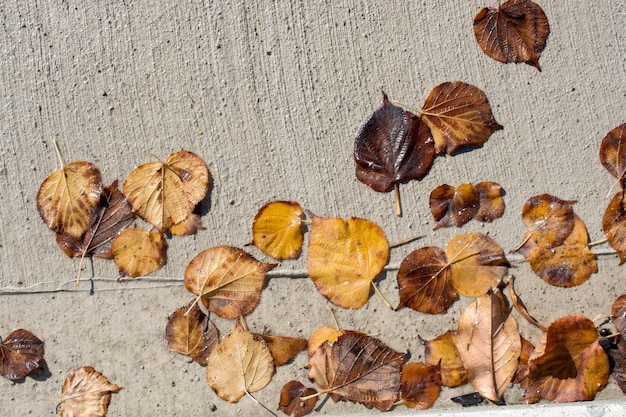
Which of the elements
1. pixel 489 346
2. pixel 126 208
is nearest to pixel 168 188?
pixel 126 208

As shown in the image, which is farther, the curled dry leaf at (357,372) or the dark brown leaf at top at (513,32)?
the dark brown leaf at top at (513,32)

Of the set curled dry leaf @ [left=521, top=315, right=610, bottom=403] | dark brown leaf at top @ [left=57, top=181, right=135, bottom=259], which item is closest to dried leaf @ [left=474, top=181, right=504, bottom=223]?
curled dry leaf @ [left=521, top=315, right=610, bottom=403]

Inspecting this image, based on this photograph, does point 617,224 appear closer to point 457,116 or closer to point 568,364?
point 568,364

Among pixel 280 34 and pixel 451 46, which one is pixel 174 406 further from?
pixel 451 46

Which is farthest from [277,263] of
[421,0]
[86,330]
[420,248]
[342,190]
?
[421,0]

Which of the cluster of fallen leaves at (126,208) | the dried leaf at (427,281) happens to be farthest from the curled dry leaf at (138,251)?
the dried leaf at (427,281)

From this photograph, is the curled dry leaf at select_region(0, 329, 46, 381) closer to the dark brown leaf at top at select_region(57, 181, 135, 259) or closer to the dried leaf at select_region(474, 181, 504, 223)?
the dark brown leaf at top at select_region(57, 181, 135, 259)

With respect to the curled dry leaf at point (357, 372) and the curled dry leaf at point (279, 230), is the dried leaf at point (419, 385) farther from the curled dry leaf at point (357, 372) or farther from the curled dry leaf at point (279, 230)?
the curled dry leaf at point (279, 230)
